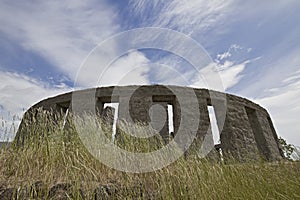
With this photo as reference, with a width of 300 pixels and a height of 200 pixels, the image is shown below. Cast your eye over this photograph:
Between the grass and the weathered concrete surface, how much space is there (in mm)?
4591

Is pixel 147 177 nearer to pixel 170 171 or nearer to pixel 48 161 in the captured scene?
pixel 170 171

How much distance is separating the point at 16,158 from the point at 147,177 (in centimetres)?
176

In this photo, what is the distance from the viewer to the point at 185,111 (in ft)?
28.2

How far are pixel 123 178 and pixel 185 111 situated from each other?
232 inches

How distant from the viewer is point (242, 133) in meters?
8.86

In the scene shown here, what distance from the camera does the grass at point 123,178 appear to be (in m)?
2.48

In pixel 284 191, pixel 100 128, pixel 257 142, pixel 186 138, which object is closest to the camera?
pixel 284 191

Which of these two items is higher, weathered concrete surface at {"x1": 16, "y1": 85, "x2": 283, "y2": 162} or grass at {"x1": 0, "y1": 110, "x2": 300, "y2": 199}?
weathered concrete surface at {"x1": 16, "y1": 85, "x2": 283, "y2": 162}

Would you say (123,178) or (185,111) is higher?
(185,111)

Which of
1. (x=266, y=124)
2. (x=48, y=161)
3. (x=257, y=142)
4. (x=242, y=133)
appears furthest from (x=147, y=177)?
(x=266, y=124)

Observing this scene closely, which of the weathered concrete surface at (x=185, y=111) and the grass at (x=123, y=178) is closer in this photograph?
the grass at (x=123, y=178)

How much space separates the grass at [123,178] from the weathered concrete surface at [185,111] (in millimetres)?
4591

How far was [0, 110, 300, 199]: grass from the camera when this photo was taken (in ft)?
8.13

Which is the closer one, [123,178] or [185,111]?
[123,178]
